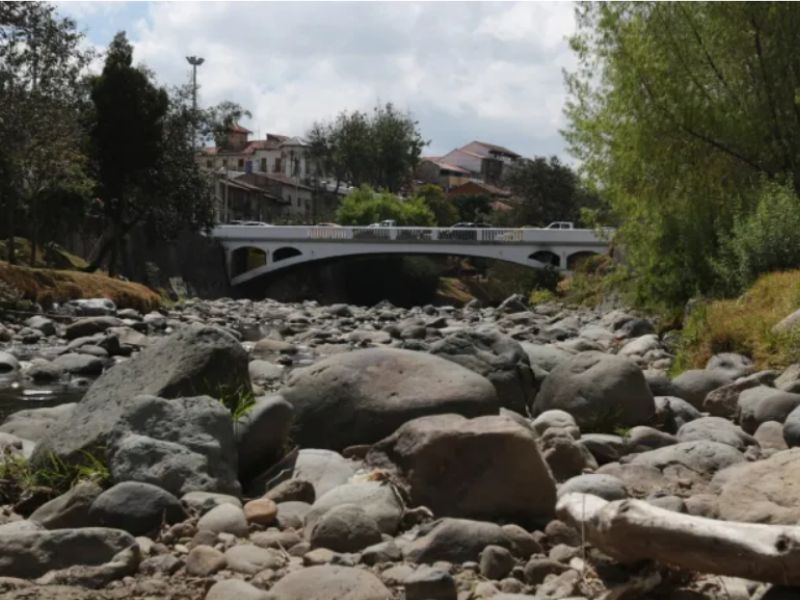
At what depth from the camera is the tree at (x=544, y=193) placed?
3002 inches

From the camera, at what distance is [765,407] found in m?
9.45

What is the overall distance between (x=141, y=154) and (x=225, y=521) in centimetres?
3874

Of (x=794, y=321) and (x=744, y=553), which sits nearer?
(x=744, y=553)

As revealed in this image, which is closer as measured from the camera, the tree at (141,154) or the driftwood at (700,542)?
the driftwood at (700,542)

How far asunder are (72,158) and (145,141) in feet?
21.7

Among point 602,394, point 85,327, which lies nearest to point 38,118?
point 85,327

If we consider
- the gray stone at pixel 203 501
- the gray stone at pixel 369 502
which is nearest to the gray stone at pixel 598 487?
the gray stone at pixel 369 502

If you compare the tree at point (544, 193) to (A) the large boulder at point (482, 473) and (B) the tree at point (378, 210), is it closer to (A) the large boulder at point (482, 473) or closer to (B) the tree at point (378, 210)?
(B) the tree at point (378, 210)

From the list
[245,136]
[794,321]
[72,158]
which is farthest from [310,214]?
[794,321]

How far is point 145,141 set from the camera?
43.3 meters

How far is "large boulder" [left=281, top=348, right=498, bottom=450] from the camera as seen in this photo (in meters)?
7.84

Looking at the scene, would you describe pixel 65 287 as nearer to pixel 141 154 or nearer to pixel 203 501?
pixel 141 154

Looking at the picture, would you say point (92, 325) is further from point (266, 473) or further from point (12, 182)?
point (266, 473)

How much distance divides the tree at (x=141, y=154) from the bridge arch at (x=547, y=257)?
1745cm
